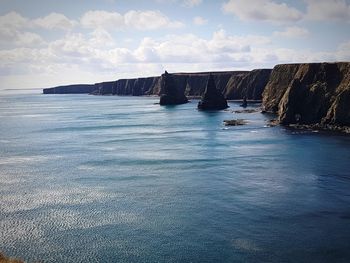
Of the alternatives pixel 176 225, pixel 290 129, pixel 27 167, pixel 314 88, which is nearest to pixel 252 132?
pixel 290 129

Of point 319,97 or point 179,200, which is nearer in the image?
point 179,200

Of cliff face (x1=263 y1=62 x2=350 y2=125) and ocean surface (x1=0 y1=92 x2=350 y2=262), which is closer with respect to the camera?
ocean surface (x1=0 y1=92 x2=350 y2=262)

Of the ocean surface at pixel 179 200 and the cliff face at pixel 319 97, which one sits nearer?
the ocean surface at pixel 179 200

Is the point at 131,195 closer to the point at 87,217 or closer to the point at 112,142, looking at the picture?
the point at 87,217

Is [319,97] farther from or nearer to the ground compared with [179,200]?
farther from the ground

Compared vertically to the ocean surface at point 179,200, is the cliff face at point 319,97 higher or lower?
higher
